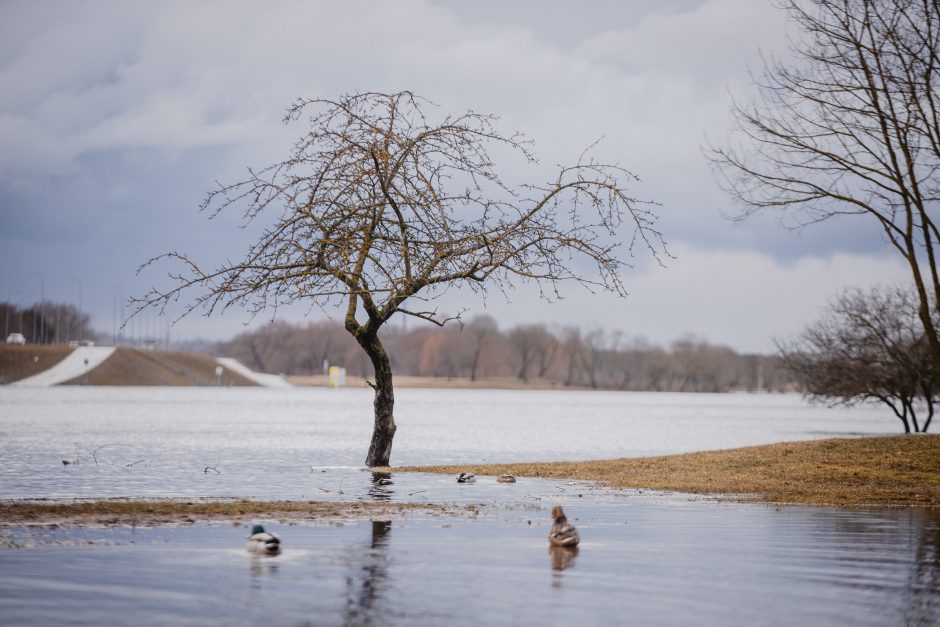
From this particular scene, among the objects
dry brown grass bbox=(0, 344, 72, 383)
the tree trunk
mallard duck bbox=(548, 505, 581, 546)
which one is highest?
dry brown grass bbox=(0, 344, 72, 383)

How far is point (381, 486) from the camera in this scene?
21469 mm

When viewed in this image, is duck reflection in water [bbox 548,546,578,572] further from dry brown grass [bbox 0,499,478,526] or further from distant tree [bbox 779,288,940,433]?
distant tree [bbox 779,288,940,433]

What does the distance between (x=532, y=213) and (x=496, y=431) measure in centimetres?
4173

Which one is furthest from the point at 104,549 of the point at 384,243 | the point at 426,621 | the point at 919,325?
the point at 919,325

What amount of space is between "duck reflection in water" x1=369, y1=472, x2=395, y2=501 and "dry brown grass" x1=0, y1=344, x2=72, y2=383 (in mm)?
169785

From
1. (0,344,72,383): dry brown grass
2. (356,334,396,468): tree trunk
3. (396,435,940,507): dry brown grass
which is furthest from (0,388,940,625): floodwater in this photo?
(0,344,72,383): dry brown grass

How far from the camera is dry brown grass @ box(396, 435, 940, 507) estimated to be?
67.2ft

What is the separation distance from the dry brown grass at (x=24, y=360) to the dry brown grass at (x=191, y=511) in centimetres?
17451

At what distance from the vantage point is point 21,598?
9758 millimetres

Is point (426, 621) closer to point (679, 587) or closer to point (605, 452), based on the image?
point (679, 587)

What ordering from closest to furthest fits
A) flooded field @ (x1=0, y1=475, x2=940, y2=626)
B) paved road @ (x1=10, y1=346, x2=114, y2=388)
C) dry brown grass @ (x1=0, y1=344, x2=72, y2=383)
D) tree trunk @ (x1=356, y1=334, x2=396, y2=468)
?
flooded field @ (x1=0, y1=475, x2=940, y2=626) < tree trunk @ (x1=356, y1=334, x2=396, y2=468) < paved road @ (x1=10, y1=346, x2=114, y2=388) < dry brown grass @ (x1=0, y1=344, x2=72, y2=383)

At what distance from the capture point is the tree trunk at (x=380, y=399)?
938 inches

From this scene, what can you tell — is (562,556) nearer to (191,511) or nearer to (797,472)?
(191,511)

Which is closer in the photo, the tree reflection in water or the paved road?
the tree reflection in water
